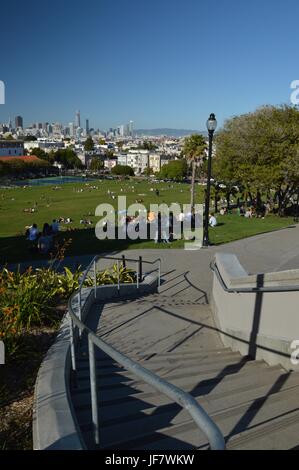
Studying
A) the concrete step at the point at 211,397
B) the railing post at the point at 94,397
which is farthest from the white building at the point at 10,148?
the railing post at the point at 94,397

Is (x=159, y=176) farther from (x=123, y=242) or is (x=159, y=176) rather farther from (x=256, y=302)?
(x=256, y=302)

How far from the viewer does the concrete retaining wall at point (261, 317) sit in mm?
5963

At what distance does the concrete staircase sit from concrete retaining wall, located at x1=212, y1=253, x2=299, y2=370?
22 centimetres

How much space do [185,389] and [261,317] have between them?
7.75ft

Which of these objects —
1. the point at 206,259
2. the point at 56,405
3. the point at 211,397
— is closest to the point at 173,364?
the point at 211,397

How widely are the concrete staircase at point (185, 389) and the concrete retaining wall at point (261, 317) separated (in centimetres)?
22

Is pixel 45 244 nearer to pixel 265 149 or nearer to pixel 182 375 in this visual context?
pixel 182 375

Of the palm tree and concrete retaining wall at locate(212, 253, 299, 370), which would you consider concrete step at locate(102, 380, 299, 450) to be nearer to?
concrete retaining wall at locate(212, 253, 299, 370)

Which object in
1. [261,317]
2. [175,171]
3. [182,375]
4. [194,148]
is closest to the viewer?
[182,375]

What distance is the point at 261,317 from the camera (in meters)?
6.73

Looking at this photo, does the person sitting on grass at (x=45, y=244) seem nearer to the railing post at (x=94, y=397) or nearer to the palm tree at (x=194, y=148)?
the railing post at (x=94, y=397)

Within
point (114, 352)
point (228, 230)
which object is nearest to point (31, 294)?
point (114, 352)

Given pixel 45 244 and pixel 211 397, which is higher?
pixel 211 397

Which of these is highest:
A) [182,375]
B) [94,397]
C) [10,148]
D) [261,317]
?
[10,148]
